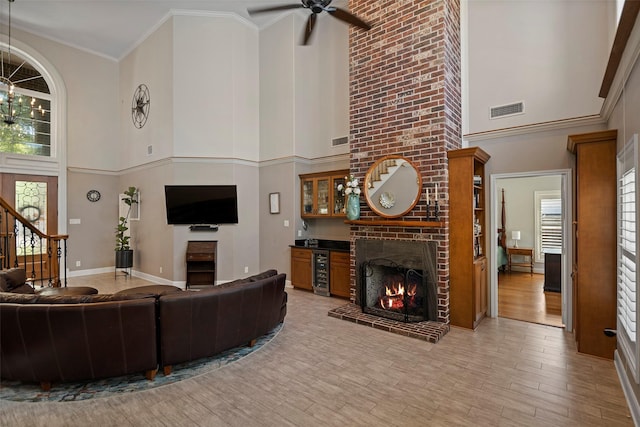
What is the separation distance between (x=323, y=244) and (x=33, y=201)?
6717 millimetres

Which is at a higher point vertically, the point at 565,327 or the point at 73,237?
the point at 73,237

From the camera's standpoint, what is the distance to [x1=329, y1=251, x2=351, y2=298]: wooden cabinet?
5391mm

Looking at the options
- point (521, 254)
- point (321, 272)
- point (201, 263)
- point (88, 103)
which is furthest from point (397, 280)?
point (88, 103)

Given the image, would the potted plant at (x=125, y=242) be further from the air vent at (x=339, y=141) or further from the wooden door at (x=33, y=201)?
the air vent at (x=339, y=141)

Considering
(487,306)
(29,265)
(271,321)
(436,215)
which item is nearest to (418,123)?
(436,215)

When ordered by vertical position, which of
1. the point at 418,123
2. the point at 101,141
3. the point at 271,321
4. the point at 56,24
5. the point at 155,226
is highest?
the point at 56,24

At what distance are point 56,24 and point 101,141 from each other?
8.54 feet

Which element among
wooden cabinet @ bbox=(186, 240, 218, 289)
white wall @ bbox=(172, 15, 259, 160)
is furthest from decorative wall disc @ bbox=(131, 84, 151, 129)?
wooden cabinet @ bbox=(186, 240, 218, 289)

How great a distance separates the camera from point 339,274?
5.48 m

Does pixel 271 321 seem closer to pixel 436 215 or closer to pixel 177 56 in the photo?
pixel 436 215

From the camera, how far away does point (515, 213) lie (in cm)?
789

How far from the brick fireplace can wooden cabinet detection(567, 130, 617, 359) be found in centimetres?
137

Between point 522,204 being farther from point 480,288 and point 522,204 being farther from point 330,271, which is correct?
point 330,271

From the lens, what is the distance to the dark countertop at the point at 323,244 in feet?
19.0
